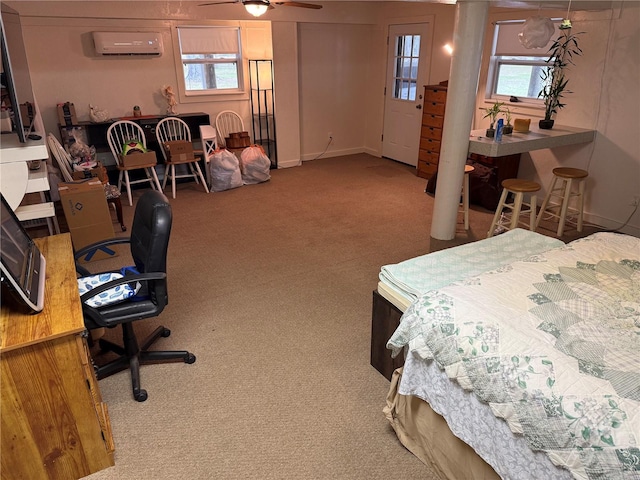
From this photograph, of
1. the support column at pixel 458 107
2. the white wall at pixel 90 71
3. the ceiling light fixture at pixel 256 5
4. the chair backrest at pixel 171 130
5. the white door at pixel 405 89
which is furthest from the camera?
the white door at pixel 405 89

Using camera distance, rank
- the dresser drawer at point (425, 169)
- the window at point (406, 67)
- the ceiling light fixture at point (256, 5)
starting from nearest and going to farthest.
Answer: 1. the ceiling light fixture at point (256, 5)
2. the dresser drawer at point (425, 169)
3. the window at point (406, 67)

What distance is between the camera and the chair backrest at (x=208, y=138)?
17.9 ft

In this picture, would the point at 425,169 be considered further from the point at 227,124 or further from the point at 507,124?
the point at 227,124

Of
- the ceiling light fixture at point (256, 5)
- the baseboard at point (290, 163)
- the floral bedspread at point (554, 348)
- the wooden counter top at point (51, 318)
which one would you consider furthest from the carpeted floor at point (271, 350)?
the ceiling light fixture at point (256, 5)

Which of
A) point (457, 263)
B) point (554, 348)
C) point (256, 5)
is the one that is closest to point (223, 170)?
point (256, 5)

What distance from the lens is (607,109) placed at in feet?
13.6

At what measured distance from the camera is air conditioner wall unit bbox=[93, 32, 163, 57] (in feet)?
16.4

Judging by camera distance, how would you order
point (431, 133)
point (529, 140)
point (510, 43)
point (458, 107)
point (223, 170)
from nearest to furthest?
point (458, 107) < point (529, 140) < point (510, 43) < point (223, 170) < point (431, 133)

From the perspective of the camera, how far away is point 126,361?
7.84ft

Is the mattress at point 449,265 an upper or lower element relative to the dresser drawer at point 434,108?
lower

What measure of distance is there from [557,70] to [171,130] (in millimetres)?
4372

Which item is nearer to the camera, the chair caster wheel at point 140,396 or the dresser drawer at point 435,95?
the chair caster wheel at point 140,396

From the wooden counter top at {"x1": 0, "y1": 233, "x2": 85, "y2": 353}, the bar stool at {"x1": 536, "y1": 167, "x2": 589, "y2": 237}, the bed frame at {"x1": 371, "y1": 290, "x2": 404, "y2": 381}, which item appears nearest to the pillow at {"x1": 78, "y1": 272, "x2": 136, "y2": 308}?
the wooden counter top at {"x1": 0, "y1": 233, "x2": 85, "y2": 353}

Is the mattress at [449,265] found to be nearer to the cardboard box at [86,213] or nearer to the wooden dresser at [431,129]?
the cardboard box at [86,213]
